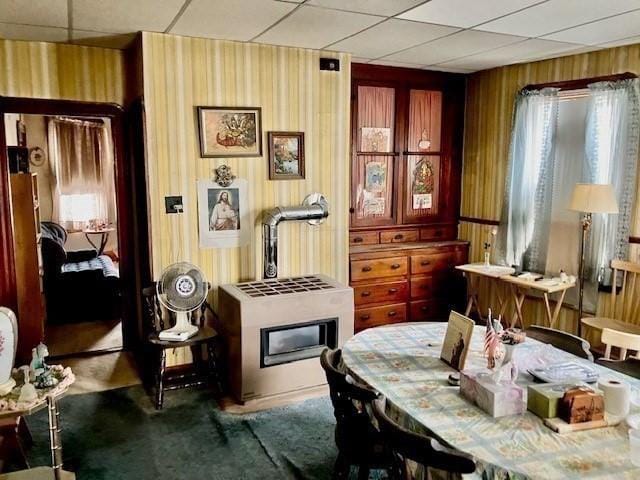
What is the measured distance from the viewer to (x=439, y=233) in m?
5.45

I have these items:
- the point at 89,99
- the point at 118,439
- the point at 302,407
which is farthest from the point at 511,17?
the point at 118,439

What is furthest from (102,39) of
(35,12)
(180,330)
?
(180,330)

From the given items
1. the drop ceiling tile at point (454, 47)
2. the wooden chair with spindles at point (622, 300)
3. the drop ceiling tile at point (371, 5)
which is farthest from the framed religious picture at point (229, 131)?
the wooden chair with spindles at point (622, 300)

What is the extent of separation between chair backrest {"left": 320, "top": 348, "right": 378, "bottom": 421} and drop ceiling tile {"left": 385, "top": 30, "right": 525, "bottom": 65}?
2520 mm

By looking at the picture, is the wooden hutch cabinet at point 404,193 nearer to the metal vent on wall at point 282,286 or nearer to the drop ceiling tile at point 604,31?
the metal vent on wall at point 282,286

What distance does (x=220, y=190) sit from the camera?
394 centimetres

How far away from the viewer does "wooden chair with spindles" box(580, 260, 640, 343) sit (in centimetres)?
390

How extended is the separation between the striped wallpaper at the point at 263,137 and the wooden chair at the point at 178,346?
0.14m

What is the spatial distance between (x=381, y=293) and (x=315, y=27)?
238 centimetres

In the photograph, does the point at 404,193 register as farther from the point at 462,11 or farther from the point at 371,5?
the point at 371,5

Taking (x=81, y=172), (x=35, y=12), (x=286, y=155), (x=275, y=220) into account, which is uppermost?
(x=35, y=12)

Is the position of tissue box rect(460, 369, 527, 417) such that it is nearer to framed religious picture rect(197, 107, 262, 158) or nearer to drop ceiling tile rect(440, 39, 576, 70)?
framed religious picture rect(197, 107, 262, 158)

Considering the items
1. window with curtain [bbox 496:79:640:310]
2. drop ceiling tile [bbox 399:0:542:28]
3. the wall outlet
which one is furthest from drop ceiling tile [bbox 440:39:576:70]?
the wall outlet

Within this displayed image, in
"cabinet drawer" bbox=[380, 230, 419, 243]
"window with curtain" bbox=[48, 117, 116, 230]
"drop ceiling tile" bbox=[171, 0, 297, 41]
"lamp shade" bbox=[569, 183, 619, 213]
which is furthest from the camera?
"window with curtain" bbox=[48, 117, 116, 230]
